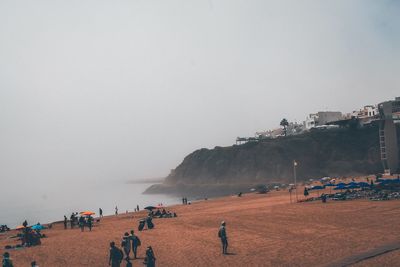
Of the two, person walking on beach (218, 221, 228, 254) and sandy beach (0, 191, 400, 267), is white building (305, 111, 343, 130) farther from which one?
person walking on beach (218, 221, 228, 254)

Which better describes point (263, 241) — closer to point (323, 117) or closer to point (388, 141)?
point (388, 141)

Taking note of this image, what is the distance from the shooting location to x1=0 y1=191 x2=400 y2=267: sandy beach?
18.5 metres

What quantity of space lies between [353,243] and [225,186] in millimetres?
105081

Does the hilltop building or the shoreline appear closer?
the shoreline

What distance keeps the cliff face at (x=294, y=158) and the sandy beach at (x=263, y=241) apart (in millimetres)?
82337

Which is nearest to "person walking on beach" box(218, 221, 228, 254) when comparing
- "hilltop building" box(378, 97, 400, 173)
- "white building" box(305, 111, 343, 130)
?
"hilltop building" box(378, 97, 400, 173)

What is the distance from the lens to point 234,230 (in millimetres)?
28109

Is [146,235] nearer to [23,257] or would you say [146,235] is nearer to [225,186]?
[23,257]

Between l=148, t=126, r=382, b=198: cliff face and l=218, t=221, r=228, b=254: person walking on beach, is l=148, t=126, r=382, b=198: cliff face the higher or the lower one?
the higher one

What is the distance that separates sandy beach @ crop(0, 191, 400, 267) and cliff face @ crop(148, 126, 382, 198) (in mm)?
82337

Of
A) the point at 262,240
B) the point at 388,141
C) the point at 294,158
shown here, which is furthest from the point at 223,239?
the point at 294,158

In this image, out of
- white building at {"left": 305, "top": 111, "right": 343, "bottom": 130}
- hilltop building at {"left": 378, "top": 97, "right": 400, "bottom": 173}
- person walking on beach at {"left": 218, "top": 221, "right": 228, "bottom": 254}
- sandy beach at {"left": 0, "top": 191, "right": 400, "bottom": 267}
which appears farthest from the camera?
white building at {"left": 305, "top": 111, "right": 343, "bottom": 130}

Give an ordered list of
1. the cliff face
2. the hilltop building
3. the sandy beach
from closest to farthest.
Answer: the sandy beach < the hilltop building < the cliff face

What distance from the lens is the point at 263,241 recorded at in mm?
22984
